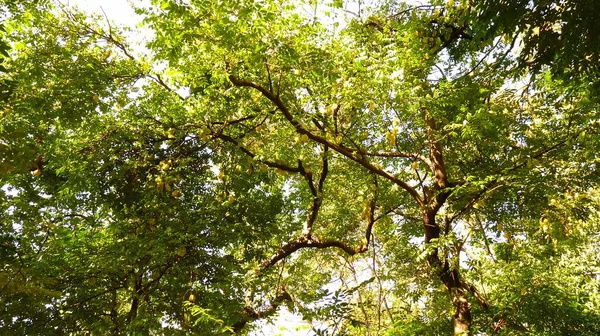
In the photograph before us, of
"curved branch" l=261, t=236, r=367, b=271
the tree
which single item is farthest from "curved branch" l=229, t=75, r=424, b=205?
"curved branch" l=261, t=236, r=367, b=271

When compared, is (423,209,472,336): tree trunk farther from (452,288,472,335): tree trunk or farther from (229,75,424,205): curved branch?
(229,75,424,205): curved branch

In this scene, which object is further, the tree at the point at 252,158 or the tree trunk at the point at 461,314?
the tree trunk at the point at 461,314

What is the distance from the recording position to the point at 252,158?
234 inches

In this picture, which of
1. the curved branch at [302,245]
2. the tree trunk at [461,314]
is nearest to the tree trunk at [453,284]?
the tree trunk at [461,314]

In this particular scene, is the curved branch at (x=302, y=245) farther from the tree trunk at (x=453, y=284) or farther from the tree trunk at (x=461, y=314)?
the tree trunk at (x=461, y=314)

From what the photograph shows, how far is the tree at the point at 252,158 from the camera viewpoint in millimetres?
5066

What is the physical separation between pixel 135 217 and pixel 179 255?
1.27m

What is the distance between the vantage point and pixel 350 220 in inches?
345

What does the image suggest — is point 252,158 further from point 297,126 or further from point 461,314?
point 461,314

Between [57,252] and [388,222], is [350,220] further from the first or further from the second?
[57,252]

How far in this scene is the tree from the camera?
5066 millimetres

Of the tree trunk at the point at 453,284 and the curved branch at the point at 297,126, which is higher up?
the curved branch at the point at 297,126

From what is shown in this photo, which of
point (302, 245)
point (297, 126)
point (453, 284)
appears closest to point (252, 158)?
point (297, 126)

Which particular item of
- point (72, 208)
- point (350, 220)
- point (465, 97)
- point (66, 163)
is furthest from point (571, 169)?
point (72, 208)
